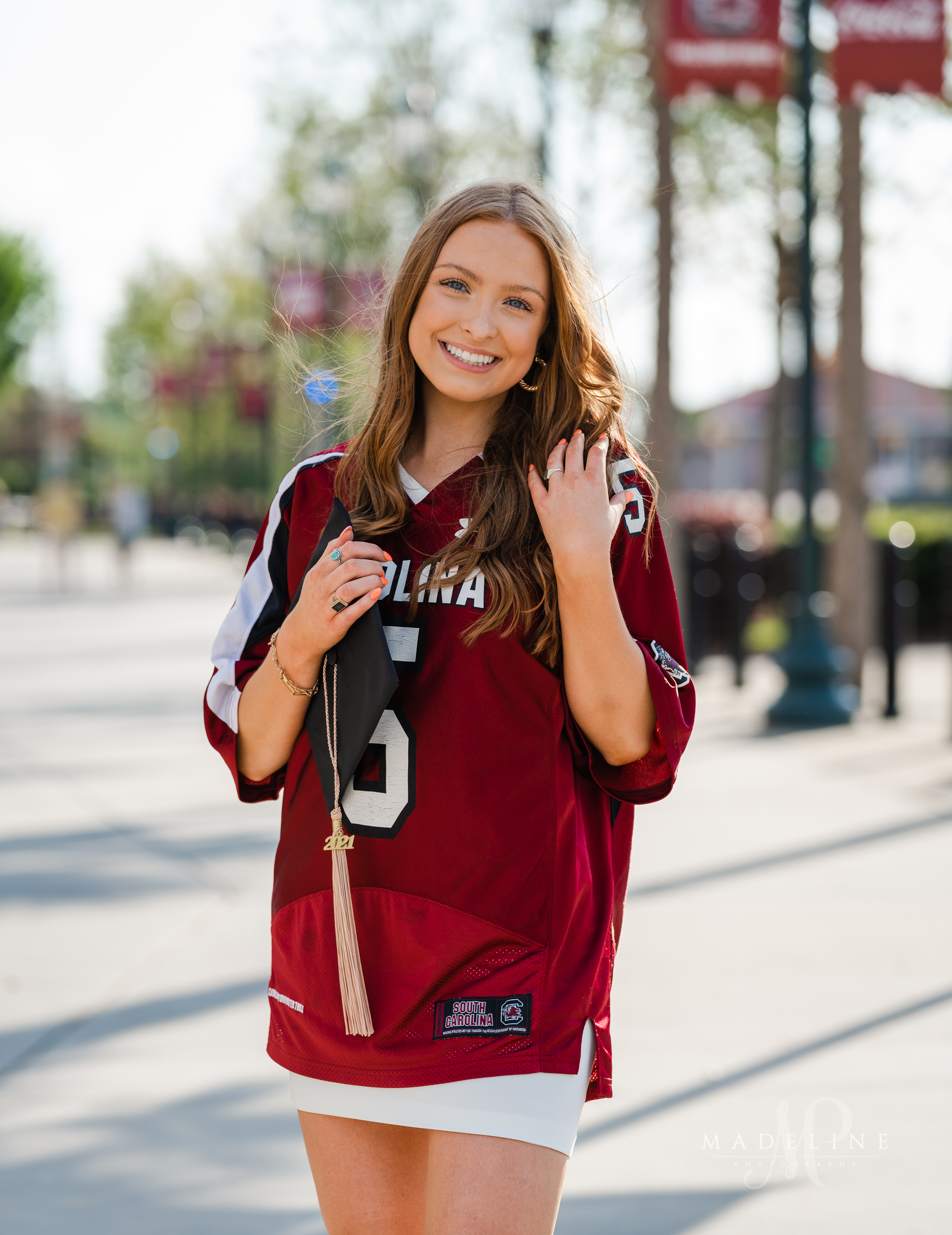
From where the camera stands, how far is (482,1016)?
1.96m

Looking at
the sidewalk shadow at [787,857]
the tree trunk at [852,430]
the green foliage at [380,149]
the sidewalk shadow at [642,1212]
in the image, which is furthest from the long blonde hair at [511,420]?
the green foliage at [380,149]

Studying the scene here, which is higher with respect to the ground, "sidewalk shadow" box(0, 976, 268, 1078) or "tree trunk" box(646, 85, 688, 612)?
"tree trunk" box(646, 85, 688, 612)

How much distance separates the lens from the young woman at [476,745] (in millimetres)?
1966

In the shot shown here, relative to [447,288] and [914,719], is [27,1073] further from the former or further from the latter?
[914,719]

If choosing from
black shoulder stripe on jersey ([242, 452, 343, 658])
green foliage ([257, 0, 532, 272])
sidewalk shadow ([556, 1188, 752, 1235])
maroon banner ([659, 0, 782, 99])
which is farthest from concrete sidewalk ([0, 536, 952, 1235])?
green foliage ([257, 0, 532, 272])

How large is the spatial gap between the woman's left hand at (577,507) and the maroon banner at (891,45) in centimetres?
929

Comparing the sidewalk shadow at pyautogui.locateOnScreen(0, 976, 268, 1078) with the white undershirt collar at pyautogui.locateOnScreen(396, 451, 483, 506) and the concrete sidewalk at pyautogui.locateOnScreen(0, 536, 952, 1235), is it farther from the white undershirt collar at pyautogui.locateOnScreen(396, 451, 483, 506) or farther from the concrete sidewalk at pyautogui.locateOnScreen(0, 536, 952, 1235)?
the white undershirt collar at pyautogui.locateOnScreen(396, 451, 483, 506)

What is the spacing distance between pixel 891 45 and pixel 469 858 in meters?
9.75

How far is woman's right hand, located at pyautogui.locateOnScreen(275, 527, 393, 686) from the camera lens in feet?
6.47

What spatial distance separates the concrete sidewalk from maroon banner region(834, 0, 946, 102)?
4.74 m

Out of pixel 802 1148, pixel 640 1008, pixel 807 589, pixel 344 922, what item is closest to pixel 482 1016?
pixel 344 922

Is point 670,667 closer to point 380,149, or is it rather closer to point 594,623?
point 594,623

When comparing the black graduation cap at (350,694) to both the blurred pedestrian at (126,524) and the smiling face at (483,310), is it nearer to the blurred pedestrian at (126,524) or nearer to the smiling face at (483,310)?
the smiling face at (483,310)

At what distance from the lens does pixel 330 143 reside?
2834cm
